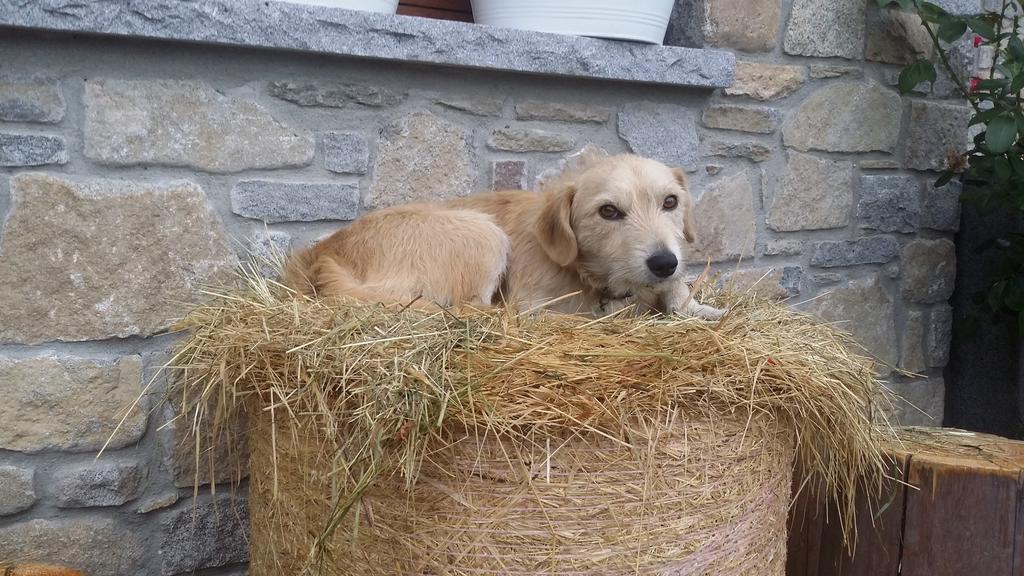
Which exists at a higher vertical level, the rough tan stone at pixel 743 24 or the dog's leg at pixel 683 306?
the rough tan stone at pixel 743 24

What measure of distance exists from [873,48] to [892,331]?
1394 millimetres

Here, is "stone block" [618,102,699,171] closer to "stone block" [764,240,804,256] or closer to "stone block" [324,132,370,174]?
"stone block" [764,240,804,256]

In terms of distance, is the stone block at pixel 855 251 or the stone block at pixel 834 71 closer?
the stone block at pixel 834 71

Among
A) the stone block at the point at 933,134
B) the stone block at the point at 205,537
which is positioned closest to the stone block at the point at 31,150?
the stone block at the point at 205,537

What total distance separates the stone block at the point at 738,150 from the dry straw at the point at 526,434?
172 centimetres

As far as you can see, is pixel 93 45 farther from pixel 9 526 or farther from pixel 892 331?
pixel 892 331

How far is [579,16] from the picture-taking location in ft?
11.0

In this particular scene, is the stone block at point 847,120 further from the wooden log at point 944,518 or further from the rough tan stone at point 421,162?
the wooden log at point 944,518

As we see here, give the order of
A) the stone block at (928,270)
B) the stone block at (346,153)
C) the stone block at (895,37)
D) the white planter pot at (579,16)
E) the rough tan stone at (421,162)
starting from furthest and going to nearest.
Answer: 1. the stone block at (928,270)
2. the stone block at (895,37)
3. the white planter pot at (579,16)
4. the rough tan stone at (421,162)
5. the stone block at (346,153)

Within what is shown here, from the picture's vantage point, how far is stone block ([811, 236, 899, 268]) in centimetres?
425

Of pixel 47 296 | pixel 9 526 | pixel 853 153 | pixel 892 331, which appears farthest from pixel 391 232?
pixel 892 331

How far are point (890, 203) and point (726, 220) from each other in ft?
3.52

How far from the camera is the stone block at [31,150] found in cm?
247

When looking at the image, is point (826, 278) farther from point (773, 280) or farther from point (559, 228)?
point (559, 228)
